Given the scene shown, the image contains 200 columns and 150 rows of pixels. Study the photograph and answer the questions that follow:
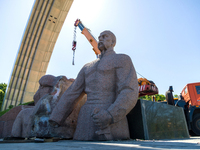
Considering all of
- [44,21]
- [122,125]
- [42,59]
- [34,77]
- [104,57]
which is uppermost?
[44,21]

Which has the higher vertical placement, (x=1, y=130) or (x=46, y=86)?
(x=46, y=86)

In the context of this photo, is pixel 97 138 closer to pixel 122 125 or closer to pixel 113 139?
pixel 113 139

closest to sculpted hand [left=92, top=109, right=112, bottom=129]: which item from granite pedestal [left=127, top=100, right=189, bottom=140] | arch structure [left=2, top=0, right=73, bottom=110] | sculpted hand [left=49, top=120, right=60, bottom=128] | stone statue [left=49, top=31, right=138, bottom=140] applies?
stone statue [left=49, top=31, right=138, bottom=140]

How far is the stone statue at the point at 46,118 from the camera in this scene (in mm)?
3488

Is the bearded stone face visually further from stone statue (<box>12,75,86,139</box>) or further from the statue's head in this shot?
stone statue (<box>12,75,86,139</box>)

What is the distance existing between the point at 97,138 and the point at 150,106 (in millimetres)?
1348

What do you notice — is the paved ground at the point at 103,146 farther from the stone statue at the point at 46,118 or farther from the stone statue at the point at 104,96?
the stone statue at the point at 46,118

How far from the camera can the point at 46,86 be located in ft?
14.6

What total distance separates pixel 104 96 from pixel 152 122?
112 cm

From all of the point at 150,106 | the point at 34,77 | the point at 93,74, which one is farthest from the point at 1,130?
the point at 34,77

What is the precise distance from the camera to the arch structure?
67.1 feet

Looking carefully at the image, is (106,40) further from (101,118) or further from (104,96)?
(101,118)

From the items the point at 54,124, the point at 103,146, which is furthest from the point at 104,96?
the point at 103,146

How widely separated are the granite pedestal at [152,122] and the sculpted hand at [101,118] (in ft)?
2.86
